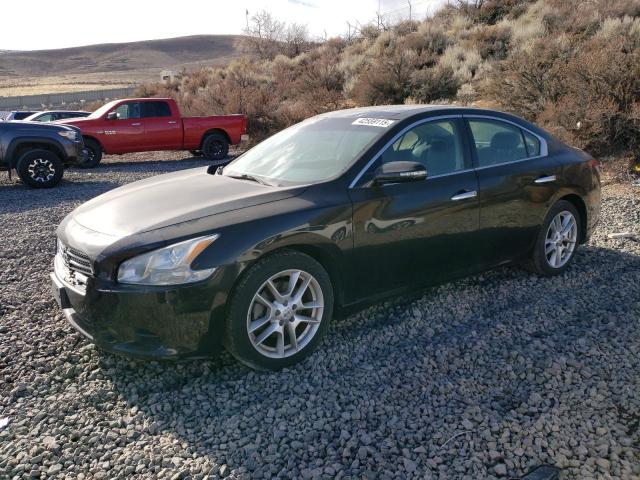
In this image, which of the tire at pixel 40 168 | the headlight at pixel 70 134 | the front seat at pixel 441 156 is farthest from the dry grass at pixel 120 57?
the front seat at pixel 441 156


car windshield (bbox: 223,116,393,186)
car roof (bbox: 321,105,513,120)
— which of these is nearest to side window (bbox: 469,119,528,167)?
car roof (bbox: 321,105,513,120)

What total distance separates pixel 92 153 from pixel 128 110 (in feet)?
5.02

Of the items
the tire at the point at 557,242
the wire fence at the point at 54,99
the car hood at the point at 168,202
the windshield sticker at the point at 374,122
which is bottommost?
the tire at the point at 557,242

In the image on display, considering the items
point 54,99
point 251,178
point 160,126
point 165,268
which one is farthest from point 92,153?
point 54,99

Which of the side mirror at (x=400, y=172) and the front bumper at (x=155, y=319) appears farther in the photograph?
the side mirror at (x=400, y=172)

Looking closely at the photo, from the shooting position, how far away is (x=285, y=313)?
3566 mm

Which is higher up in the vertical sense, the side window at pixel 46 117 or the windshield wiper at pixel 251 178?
the side window at pixel 46 117

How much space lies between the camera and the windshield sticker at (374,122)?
4.27 meters

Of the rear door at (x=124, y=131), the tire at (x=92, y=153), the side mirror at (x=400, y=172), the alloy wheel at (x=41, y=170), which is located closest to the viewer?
the side mirror at (x=400, y=172)

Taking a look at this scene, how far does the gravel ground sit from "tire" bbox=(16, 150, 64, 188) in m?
6.69

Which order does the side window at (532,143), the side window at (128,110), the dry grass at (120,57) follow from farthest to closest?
the dry grass at (120,57) → the side window at (128,110) → the side window at (532,143)

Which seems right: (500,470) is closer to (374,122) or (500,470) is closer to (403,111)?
(374,122)

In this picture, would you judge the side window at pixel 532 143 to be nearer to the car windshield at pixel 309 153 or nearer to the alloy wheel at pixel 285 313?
the car windshield at pixel 309 153

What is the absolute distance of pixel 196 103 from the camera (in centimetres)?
2177
